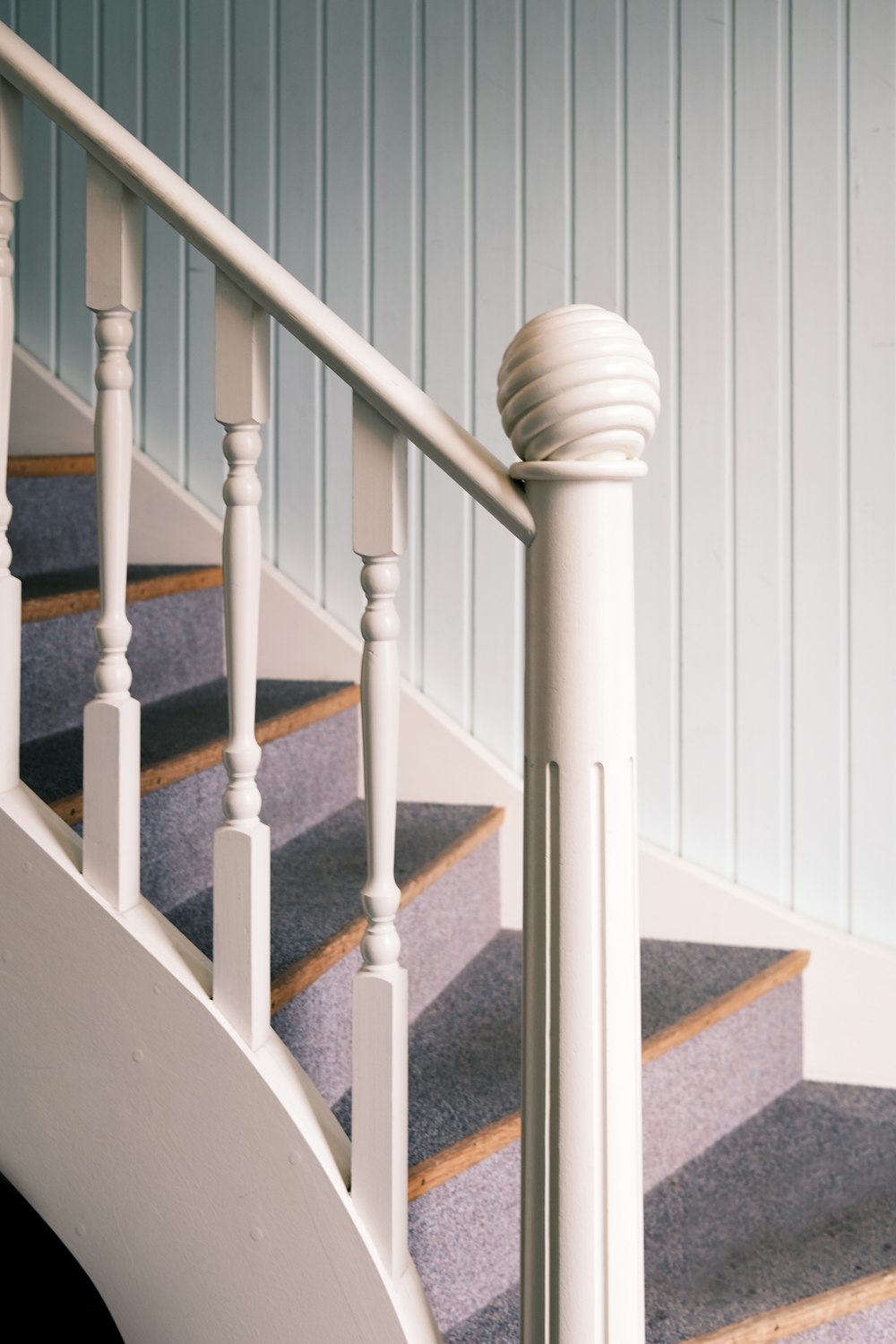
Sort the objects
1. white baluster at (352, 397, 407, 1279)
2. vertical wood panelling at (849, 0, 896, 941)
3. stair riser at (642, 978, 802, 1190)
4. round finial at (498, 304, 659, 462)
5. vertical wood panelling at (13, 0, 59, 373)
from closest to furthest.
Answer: round finial at (498, 304, 659, 462) → white baluster at (352, 397, 407, 1279) → stair riser at (642, 978, 802, 1190) → vertical wood panelling at (849, 0, 896, 941) → vertical wood panelling at (13, 0, 59, 373)

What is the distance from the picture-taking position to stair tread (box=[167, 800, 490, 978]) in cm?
136

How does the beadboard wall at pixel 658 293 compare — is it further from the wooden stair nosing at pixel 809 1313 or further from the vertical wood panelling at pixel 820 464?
the wooden stair nosing at pixel 809 1313

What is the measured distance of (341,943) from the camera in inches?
54.0

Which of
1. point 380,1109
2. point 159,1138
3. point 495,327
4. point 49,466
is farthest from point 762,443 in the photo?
point 159,1138

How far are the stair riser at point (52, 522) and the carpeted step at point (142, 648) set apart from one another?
11 centimetres

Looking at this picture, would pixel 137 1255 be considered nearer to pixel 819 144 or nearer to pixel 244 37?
pixel 819 144

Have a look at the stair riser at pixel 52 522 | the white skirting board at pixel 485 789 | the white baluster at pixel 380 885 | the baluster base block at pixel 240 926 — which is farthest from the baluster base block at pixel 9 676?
the white skirting board at pixel 485 789

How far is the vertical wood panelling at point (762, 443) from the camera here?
188cm

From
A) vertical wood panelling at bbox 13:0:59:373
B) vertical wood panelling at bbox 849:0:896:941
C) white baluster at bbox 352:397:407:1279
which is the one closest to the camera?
white baluster at bbox 352:397:407:1279

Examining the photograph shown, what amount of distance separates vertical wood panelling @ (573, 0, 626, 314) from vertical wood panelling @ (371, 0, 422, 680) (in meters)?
0.28

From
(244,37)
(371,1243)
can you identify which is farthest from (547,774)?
(244,37)

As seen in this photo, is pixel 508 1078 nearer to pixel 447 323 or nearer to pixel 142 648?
pixel 142 648

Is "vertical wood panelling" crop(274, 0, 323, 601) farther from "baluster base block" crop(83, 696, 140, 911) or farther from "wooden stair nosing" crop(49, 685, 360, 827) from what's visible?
"baluster base block" crop(83, 696, 140, 911)

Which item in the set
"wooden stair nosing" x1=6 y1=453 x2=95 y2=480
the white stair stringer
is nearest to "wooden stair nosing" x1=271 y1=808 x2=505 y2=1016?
the white stair stringer
